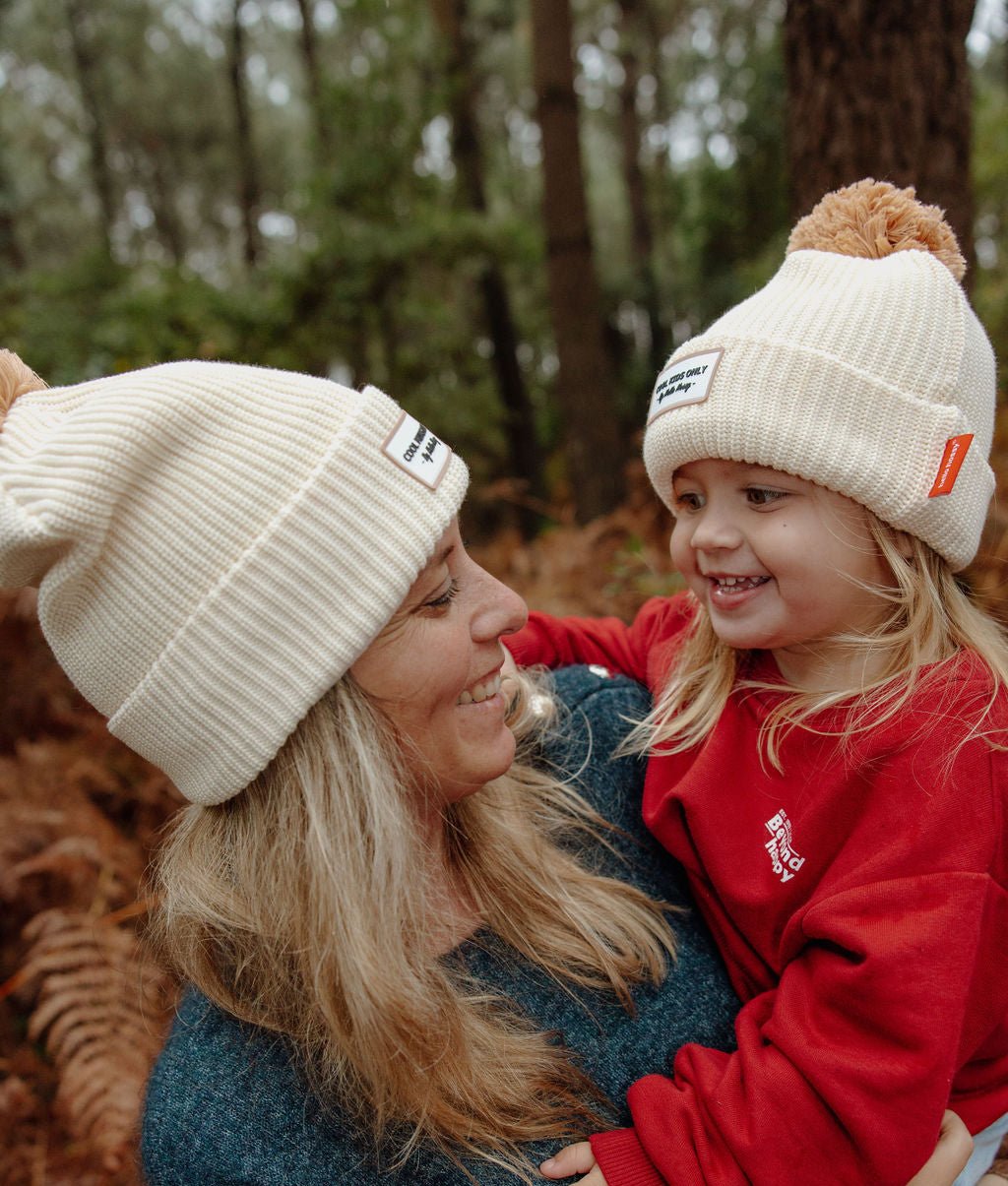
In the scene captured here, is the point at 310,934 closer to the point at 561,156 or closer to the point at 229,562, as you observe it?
the point at 229,562

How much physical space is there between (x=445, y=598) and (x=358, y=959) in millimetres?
653

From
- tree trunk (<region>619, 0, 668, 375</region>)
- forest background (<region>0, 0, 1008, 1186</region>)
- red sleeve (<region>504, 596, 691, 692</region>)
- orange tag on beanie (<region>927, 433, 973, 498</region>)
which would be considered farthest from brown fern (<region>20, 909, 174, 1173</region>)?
tree trunk (<region>619, 0, 668, 375</region>)

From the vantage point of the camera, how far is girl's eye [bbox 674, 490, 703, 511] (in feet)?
6.78

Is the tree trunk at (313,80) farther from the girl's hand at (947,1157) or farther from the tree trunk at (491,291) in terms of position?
the girl's hand at (947,1157)

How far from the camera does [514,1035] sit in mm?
1713

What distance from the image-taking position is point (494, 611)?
5.75ft

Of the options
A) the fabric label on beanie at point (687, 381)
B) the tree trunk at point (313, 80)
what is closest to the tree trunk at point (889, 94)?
the fabric label on beanie at point (687, 381)

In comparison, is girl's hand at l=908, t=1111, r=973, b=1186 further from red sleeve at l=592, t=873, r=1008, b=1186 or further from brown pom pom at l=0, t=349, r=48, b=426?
brown pom pom at l=0, t=349, r=48, b=426

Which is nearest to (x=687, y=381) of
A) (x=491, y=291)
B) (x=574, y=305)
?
(x=574, y=305)

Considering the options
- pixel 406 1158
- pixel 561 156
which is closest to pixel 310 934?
pixel 406 1158

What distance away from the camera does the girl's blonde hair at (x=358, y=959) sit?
1573 mm

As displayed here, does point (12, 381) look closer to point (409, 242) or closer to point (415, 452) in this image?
point (415, 452)

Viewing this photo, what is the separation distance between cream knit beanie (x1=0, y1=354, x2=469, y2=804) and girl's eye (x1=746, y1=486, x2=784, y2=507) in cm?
71

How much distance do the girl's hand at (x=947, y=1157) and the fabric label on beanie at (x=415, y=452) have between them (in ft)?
4.97
